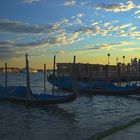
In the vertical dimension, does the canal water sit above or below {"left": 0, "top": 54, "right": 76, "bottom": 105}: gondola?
below

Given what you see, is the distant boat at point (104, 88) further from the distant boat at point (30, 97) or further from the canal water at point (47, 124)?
the canal water at point (47, 124)

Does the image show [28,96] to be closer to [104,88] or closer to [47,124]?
[47,124]

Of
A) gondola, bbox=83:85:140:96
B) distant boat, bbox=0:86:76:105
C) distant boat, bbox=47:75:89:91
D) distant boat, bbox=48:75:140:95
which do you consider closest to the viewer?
distant boat, bbox=0:86:76:105

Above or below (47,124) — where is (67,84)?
above

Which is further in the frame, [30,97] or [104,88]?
[104,88]

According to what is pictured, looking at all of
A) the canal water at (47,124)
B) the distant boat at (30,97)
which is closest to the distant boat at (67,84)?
the distant boat at (30,97)

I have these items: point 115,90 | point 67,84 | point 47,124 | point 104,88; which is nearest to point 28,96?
point 47,124

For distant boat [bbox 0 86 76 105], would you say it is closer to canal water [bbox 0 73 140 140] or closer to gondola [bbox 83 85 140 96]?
canal water [bbox 0 73 140 140]

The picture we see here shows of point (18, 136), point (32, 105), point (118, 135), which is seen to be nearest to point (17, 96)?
point (32, 105)

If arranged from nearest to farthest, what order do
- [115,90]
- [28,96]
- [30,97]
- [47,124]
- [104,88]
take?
1. [47,124]
2. [28,96]
3. [30,97]
4. [115,90]
5. [104,88]

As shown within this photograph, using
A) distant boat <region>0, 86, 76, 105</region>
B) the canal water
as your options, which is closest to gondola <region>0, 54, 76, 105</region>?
distant boat <region>0, 86, 76, 105</region>

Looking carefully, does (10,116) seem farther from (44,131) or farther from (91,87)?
(91,87)

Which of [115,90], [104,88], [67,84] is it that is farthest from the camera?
[67,84]

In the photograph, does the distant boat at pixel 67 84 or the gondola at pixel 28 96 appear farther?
the distant boat at pixel 67 84
